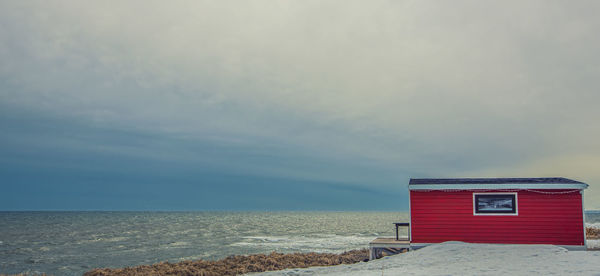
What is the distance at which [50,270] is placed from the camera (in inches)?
1098

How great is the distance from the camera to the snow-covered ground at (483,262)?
1307 centimetres

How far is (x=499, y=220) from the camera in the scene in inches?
A: 765

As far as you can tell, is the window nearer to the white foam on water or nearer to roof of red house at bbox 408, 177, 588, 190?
roof of red house at bbox 408, 177, 588, 190

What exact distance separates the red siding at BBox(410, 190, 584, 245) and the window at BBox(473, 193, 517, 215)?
17 cm

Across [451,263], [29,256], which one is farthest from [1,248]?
[451,263]

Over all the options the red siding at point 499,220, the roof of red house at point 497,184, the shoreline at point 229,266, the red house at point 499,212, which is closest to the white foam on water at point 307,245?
the shoreline at point 229,266

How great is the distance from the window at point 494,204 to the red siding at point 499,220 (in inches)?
6.8

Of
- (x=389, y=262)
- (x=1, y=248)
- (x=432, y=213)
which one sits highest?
(x=432, y=213)

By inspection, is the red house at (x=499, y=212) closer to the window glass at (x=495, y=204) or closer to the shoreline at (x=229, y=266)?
the window glass at (x=495, y=204)

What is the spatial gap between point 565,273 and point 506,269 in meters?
1.75

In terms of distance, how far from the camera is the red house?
19.0 meters

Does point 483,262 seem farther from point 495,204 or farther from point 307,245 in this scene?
point 307,245

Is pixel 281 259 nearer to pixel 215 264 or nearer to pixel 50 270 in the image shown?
pixel 215 264

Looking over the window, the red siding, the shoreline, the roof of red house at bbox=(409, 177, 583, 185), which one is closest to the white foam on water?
the shoreline
